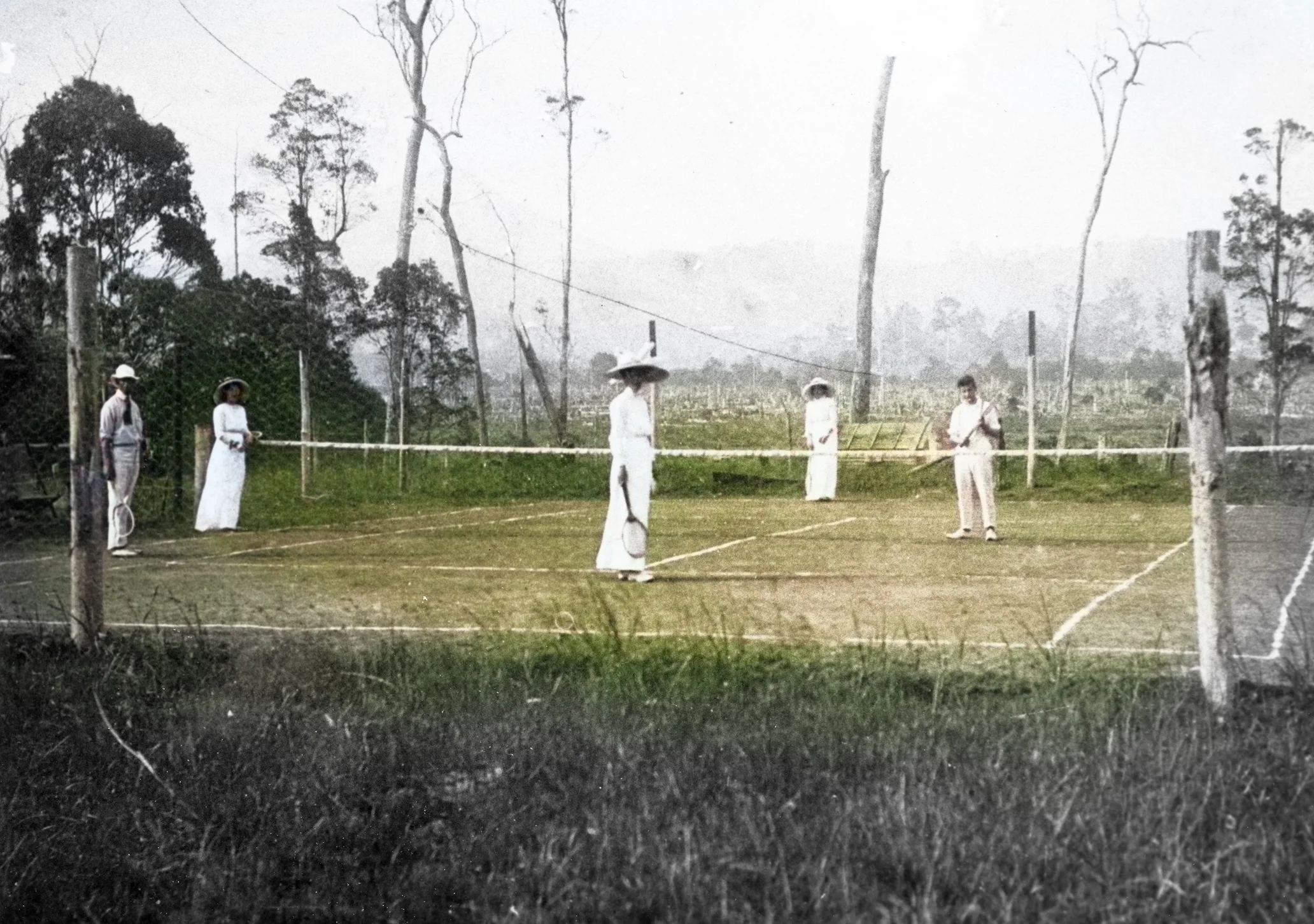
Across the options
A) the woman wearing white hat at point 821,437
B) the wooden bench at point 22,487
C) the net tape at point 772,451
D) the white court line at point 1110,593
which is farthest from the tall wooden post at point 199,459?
the white court line at point 1110,593

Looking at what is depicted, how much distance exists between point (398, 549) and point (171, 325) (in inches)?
67.5

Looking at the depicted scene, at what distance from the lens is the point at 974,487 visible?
6809mm

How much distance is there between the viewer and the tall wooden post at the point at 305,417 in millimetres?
6734

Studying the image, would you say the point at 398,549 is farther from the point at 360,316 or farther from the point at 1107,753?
the point at 1107,753

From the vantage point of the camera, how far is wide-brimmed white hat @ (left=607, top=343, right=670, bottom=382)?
634 centimetres

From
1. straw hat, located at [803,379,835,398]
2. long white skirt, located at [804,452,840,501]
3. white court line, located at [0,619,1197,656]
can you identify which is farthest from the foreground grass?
straw hat, located at [803,379,835,398]

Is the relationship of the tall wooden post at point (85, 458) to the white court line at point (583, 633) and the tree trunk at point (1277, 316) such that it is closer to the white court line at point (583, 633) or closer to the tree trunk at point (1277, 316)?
the white court line at point (583, 633)

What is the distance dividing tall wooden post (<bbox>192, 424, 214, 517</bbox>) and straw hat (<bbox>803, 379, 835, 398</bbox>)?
10.2 ft

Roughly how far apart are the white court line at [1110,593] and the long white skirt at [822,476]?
121 cm

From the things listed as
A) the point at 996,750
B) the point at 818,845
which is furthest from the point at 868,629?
the point at 818,845

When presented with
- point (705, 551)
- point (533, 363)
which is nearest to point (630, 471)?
point (705, 551)

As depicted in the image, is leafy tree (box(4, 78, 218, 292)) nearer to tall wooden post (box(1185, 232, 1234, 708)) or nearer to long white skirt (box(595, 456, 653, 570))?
long white skirt (box(595, 456, 653, 570))

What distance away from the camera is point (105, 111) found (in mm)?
6660

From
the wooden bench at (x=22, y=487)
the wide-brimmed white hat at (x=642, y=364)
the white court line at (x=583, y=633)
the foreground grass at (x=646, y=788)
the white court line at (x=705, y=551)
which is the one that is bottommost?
the foreground grass at (x=646, y=788)
